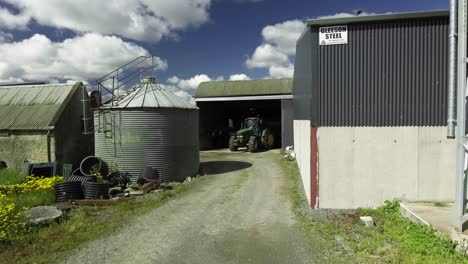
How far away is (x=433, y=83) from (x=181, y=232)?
8.33 metres

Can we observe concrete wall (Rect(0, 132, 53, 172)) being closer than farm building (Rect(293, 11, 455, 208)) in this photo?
No

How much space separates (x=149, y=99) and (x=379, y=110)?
32.2 ft

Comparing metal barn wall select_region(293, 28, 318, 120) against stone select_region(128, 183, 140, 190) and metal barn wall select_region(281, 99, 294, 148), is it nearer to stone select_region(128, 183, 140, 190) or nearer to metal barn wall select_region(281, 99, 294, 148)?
stone select_region(128, 183, 140, 190)

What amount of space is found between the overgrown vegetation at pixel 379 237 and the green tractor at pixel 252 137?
681 inches

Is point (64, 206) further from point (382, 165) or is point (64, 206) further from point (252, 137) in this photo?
point (252, 137)

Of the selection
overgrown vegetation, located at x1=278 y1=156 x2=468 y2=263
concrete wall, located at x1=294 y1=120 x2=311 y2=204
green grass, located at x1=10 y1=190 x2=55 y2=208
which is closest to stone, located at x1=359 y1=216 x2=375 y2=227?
overgrown vegetation, located at x1=278 y1=156 x2=468 y2=263

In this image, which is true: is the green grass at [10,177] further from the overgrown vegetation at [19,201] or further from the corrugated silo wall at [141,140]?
the corrugated silo wall at [141,140]

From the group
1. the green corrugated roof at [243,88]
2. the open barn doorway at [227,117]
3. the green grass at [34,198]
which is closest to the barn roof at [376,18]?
the green grass at [34,198]

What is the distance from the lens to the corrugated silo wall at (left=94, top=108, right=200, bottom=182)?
49.8 feet

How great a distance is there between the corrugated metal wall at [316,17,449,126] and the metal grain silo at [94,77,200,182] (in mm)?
7328

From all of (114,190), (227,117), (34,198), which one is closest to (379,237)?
(114,190)

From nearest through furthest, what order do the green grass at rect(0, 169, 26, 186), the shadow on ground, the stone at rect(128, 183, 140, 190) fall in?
the stone at rect(128, 183, 140, 190) < the green grass at rect(0, 169, 26, 186) < the shadow on ground

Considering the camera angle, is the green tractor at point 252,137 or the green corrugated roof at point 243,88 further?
the green corrugated roof at point 243,88

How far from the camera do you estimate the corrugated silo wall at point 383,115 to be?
10297mm
